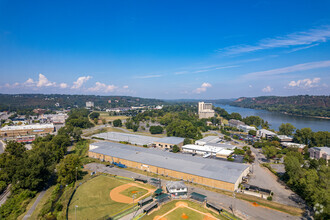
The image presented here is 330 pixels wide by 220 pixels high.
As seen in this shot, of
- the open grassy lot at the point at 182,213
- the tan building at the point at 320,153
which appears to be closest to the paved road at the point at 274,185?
the open grassy lot at the point at 182,213

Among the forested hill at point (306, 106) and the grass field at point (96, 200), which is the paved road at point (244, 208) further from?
the forested hill at point (306, 106)

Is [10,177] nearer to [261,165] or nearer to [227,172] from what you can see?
[227,172]

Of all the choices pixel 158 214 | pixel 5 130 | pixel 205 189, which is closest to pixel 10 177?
pixel 158 214

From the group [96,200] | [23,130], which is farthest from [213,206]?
[23,130]

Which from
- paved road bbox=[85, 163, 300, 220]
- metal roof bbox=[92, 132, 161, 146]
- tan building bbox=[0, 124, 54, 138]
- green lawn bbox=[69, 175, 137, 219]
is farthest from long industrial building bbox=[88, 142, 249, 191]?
tan building bbox=[0, 124, 54, 138]

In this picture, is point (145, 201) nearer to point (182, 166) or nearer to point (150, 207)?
point (150, 207)

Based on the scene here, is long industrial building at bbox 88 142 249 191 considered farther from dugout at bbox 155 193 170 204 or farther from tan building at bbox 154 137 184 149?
tan building at bbox 154 137 184 149
